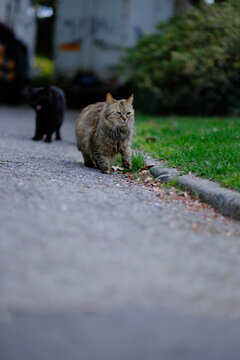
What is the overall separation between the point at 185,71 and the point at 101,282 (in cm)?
1023

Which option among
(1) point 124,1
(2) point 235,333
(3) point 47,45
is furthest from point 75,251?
(3) point 47,45

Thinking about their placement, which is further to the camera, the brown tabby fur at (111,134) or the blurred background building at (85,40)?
the blurred background building at (85,40)

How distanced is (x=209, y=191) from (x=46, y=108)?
14.2 ft

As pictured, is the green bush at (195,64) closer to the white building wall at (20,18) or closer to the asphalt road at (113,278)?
the white building wall at (20,18)

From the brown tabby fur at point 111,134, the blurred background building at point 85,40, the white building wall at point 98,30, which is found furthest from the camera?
the white building wall at point 98,30

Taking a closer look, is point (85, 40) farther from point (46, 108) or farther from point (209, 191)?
point (209, 191)

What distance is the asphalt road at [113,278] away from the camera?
1583 mm

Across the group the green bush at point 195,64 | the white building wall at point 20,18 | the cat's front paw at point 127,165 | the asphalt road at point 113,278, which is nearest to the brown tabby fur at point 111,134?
the cat's front paw at point 127,165

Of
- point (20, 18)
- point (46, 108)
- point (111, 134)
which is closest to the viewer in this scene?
point (111, 134)

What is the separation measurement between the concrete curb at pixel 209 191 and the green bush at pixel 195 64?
635 cm

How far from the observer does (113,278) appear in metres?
2.03

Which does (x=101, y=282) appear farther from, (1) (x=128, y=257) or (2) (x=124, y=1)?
(2) (x=124, y=1)

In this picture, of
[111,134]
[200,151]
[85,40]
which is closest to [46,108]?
[111,134]

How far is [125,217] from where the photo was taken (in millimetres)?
2916
